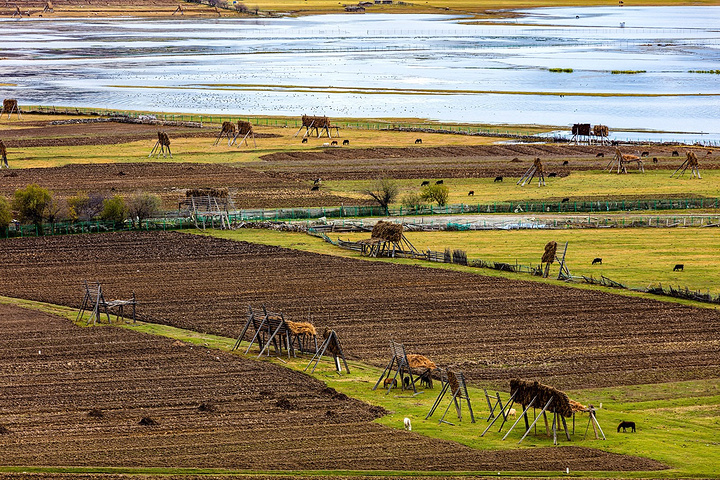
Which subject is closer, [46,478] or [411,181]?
[46,478]

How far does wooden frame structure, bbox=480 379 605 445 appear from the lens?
3503 centimetres

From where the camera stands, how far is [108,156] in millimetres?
105125

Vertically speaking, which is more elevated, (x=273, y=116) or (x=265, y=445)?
(x=273, y=116)

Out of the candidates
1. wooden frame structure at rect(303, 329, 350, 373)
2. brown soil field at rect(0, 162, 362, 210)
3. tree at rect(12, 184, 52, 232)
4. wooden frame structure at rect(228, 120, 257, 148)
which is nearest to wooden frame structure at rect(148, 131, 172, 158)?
brown soil field at rect(0, 162, 362, 210)

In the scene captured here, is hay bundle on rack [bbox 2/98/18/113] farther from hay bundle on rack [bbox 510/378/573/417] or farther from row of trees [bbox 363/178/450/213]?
hay bundle on rack [bbox 510/378/573/417]

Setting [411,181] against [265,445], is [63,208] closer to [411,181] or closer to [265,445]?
[411,181]

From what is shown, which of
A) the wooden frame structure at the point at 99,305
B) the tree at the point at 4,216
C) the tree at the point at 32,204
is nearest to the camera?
the wooden frame structure at the point at 99,305

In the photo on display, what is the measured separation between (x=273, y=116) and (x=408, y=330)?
92967 mm

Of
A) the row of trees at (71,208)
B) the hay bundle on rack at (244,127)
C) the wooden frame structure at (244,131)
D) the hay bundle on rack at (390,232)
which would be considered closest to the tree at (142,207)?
the row of trees at (71,208)

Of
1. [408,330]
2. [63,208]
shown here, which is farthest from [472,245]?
[63,208]

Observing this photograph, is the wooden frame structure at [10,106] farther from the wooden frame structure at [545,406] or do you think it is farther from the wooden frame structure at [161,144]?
the wooden frame structure at [545,406]

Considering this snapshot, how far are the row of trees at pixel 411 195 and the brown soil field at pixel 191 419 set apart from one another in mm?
38379

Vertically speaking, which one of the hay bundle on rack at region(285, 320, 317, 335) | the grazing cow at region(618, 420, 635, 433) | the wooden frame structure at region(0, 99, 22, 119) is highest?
the wooden frame structure at region(0, 99, 22, 119)

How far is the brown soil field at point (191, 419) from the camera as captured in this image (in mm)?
33250
